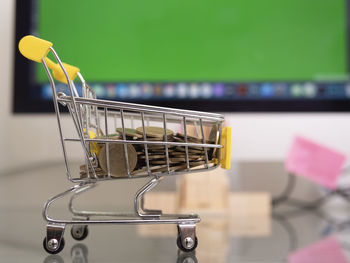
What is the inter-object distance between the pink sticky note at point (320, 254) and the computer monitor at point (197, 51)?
43cm

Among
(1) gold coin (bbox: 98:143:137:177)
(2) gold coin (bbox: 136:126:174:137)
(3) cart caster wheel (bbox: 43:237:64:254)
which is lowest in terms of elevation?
(3) cart caster wheel (bbox: 43:237:64:254)

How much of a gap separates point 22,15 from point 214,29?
1.71 feet

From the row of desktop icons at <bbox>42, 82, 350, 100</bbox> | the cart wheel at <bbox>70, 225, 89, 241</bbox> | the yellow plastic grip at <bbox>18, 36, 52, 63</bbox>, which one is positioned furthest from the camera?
the row of desktop icons at <bbox>42, 82, 350, 100</bbox>

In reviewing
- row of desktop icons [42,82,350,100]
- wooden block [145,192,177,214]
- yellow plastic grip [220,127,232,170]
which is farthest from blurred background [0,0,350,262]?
yellow plastic grip [220,127,232,170]

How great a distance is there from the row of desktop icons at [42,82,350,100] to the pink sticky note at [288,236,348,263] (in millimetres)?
444

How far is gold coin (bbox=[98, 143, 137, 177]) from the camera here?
51 centimetres

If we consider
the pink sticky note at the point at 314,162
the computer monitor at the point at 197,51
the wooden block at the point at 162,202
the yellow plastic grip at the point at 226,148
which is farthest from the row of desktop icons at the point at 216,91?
the yellow plastic grip at the point at 226,148

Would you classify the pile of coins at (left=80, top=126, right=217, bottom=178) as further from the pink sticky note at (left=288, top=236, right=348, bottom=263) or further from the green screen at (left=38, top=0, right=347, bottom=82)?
the green screen at (left=38, top=0, right=347, bottom=82)

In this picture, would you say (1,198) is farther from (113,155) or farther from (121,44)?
(113,155)

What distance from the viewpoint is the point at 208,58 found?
98 cm

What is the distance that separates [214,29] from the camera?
986 mm

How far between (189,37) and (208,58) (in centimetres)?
8

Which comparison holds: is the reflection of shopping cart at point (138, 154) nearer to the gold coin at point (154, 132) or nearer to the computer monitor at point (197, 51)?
the gold coin at point (154, 132)

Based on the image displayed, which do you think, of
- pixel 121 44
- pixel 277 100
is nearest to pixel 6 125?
pixel 121 44
